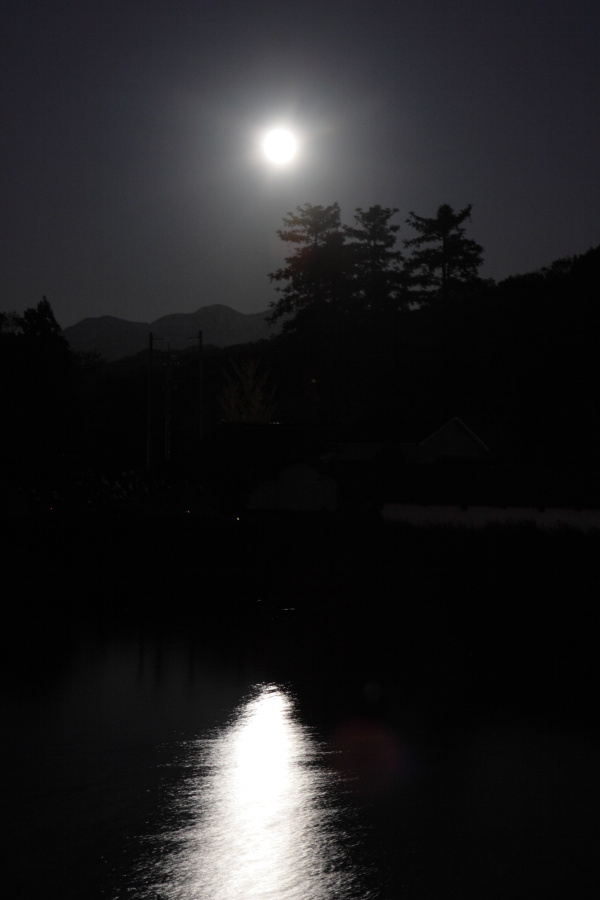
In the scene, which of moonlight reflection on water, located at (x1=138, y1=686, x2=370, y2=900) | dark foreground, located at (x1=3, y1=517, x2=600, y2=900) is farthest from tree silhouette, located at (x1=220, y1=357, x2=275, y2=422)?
moonlight reflection on water, located at (x1=138, y1=686, x2=370, y2=900)

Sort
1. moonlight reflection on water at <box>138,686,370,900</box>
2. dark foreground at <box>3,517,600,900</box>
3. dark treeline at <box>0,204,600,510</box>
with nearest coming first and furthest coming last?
moonlight reflection on water at <box>138,686,370,900</box> < dark foreground at <box>3,517,600,900</box> < dark treeline at <box>0,204,600,510</box>

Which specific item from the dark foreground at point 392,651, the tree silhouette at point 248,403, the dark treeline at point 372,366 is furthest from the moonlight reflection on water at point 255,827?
the tree silhouette at point 248,403

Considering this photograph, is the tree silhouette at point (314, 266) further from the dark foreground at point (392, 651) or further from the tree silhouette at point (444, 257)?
the dark foreground at point (392, 651)

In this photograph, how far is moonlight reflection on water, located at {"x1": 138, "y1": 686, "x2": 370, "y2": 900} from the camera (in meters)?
5.25

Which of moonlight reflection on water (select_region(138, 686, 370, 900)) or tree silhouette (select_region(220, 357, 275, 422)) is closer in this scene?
moonlight reflection on water (select_region(138, 686, 370, 900))

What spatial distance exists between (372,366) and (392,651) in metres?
72.5

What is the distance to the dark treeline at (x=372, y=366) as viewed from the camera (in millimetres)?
59312

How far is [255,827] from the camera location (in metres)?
6.25

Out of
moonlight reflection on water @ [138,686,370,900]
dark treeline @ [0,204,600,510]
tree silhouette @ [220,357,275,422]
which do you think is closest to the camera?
moonlight reflection on water @ [138,686,370,900]

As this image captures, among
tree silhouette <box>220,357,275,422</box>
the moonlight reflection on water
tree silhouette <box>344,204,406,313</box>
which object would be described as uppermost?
tree silhouette <box>344,204,406,313</box>

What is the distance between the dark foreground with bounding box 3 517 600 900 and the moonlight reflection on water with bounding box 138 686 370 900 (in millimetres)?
262

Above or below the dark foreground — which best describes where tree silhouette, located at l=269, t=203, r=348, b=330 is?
above

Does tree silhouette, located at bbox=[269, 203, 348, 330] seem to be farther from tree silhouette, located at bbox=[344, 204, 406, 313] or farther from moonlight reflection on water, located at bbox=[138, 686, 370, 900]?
moonlight reflection on water, located at bbox=[138, 686, 370, 900]

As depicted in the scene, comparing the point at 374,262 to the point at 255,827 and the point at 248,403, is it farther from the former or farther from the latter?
the point at 255,827
